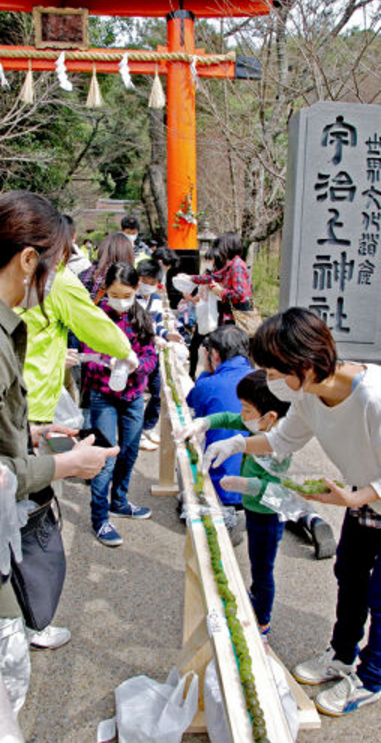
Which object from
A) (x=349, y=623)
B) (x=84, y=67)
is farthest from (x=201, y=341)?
(x=84, y=67)

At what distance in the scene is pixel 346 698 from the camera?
7.12 ft

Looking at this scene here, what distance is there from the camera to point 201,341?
581 cm

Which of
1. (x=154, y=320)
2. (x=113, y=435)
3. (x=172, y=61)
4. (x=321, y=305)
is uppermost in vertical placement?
(x=172, y=61)

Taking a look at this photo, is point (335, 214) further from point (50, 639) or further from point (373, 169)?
point (50, 639)

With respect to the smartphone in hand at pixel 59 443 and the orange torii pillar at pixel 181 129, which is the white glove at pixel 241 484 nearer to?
the smartphone in hand at pixel 59 443

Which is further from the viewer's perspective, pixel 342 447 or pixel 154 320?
pixel 154 320

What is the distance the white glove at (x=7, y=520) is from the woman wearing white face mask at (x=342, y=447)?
87 centimetres

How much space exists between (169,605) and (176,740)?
1.01 m

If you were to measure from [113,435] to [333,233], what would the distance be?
2.87m

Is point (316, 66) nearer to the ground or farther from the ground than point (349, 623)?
farther from the ground

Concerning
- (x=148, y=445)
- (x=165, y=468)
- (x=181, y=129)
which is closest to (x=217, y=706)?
(x=165, y=468)

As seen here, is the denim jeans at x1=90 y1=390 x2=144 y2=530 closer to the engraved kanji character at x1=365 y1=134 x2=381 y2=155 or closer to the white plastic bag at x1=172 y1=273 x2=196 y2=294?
the white plastic bag at x1=172 y1=273 x2=196 y2=294

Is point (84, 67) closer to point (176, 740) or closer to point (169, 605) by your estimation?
point (169, 605)

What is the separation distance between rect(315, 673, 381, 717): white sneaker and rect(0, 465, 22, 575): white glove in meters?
1.50
